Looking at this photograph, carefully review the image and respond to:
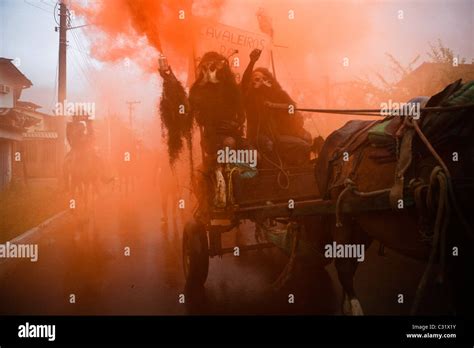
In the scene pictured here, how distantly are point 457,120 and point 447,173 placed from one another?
42 cm

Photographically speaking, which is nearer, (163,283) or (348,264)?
(348,264)

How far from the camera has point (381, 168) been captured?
3230 millimetres

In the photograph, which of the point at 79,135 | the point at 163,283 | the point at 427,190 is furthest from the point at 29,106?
the point at 427,190

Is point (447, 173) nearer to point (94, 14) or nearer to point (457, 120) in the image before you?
point (457, 120)

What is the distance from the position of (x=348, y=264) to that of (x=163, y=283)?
273 centimetres

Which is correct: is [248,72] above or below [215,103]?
above

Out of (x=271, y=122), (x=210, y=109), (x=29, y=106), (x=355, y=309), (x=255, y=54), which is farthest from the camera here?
(x=29, y=106)

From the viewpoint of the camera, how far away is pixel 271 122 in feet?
16.0

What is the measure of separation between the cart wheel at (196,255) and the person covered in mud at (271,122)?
133 centimetres

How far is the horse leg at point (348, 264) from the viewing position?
11.6ft

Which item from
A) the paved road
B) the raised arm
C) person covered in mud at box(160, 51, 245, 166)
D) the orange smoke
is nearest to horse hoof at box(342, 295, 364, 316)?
the paved road

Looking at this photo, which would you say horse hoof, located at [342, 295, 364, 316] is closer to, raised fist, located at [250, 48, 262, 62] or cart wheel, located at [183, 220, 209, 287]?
cart wheel, located at [183, 220, 209, 287]

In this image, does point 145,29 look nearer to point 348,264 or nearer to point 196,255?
point 196,255

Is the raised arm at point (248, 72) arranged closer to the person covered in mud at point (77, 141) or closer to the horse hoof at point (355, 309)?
the horse hoof at point (355, 309)
